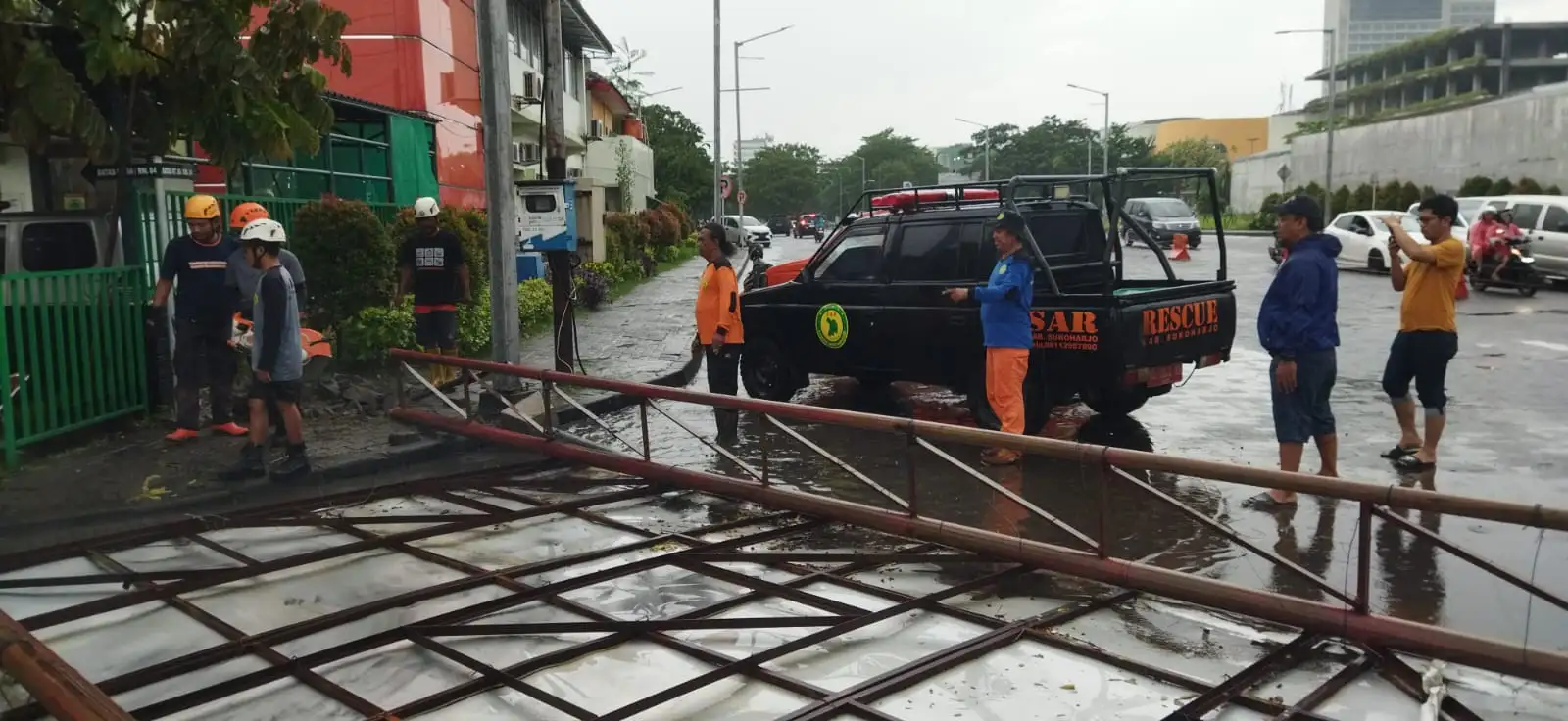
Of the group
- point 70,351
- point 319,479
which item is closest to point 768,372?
point 319,479

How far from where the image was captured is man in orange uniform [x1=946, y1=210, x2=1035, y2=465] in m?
7.62

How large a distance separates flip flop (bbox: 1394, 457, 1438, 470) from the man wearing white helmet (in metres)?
7.04

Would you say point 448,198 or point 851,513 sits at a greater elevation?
point 448,198

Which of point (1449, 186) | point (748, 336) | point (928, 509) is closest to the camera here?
point (928, 509)

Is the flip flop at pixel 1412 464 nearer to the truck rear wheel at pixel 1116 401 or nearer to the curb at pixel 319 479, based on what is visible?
the truck rear wheel at pixel 1116 401

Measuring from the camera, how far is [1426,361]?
7.43 meters

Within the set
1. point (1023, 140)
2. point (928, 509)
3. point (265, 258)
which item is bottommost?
point (928, 509)

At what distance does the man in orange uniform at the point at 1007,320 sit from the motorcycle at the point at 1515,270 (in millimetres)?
14623

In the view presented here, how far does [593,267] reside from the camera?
842 inches

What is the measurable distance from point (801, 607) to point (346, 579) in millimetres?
2191

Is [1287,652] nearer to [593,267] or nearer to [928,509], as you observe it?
[928,509]

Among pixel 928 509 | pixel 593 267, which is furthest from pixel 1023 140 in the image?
pixel 928 509

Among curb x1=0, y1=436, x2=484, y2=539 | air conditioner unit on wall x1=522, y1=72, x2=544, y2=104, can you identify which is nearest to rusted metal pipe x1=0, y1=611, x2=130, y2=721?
curb x1=0, y1=436, x2=484, y2=539

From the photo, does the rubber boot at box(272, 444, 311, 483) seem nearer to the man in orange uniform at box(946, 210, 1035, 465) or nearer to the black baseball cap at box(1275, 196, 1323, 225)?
the man in orange uniform at box(946, 210, 1035, 465)
